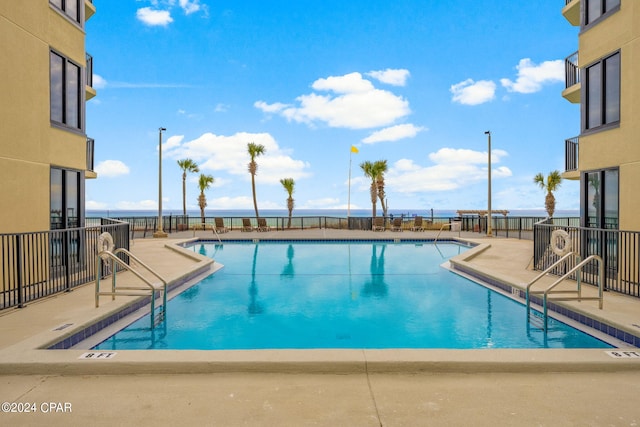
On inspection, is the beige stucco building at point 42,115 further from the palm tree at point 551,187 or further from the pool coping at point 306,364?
the palm tree at point 551,187

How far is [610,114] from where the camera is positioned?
8.30 m

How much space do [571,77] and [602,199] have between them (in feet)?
19.1

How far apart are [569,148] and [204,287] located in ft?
37.7

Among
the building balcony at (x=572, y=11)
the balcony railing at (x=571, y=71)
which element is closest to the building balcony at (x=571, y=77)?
the balcony railing at (x=571, y=71)

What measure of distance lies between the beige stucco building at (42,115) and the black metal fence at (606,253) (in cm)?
1005

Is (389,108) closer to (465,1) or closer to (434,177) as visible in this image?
(465,1)

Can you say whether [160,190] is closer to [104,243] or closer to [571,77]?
[104,243]

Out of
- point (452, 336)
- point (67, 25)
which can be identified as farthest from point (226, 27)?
point (452, 336)

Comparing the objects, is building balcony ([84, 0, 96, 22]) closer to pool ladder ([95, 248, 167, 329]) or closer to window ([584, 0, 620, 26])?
pool ladder ([95, 248, 167, 329])

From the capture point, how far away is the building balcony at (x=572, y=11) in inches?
436

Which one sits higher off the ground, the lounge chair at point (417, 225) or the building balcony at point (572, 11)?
the building balcony at point (572, 11)

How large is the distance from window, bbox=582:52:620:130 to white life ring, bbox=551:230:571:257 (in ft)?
10.4

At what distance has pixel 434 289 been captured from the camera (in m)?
8.23

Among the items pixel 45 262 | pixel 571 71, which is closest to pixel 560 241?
pixel 571 71
